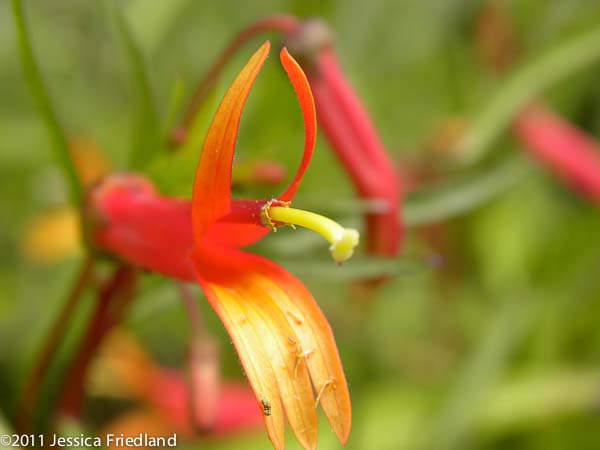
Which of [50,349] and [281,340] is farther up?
[50,349]

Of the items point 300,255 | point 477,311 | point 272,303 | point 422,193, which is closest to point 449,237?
point 477,311

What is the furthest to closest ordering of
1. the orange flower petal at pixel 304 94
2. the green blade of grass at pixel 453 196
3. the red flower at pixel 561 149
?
the red flower at pixel 561 149 → the green blade of grass at pixel 453 196 → the orange flower petal at pixel 304 94

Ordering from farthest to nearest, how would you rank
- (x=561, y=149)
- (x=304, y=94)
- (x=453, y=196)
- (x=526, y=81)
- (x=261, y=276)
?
1. (x=561, y=149)
2. (x=526, y=81)
3. (x=453, y=196)
4. (x=261, y=276)
5. (x=304, y=94)

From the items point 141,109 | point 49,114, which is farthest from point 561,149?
point 49,114

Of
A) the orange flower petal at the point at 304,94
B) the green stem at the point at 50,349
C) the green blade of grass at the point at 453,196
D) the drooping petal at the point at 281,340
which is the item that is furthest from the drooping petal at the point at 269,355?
the green blade of grass at the point at 453,196

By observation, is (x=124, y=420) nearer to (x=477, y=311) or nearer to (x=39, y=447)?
(x=39, y=447)

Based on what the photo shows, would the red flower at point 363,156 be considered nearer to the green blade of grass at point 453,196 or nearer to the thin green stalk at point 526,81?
the green blade of grass at point 453,196

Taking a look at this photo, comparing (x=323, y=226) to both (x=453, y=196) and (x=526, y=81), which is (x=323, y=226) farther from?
(x=526, y=81)
